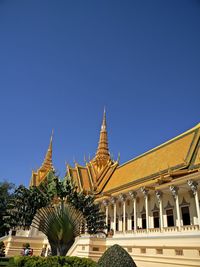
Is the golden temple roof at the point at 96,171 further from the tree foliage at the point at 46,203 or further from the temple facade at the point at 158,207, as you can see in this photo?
the tree foliage at the point at 46,203

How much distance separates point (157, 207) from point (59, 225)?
11.5 metres

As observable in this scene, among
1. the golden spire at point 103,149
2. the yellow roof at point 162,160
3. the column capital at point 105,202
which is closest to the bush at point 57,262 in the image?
the yellow roof at point 162,160

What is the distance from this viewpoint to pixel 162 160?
Result: 74.3 ft

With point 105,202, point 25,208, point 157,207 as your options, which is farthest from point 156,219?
point 25,208

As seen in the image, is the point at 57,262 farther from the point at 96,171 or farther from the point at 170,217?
the point at 96,171

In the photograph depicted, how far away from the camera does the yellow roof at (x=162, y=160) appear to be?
1988 centimetres

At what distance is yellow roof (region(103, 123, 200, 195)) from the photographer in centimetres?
1988

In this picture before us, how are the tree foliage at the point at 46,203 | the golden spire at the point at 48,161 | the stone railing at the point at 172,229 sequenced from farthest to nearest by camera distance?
the golden spire at the point at 48,161
the tree foliage at the point at 46,203
the stone railing at the point at 172,229

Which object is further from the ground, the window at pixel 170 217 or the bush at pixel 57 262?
the window at pixel 170 217

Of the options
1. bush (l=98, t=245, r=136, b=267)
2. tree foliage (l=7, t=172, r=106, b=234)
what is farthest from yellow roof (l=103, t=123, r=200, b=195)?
bush (l=98, t=245, r=136, b=267)


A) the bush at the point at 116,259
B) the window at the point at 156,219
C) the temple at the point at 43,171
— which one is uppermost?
the temple at the point at 43,171

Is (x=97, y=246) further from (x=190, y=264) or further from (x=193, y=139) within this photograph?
(x=193, y=139)

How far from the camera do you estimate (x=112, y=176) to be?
31953 mm

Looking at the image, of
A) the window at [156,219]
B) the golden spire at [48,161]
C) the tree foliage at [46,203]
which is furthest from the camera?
the golden spire at [48,161]
